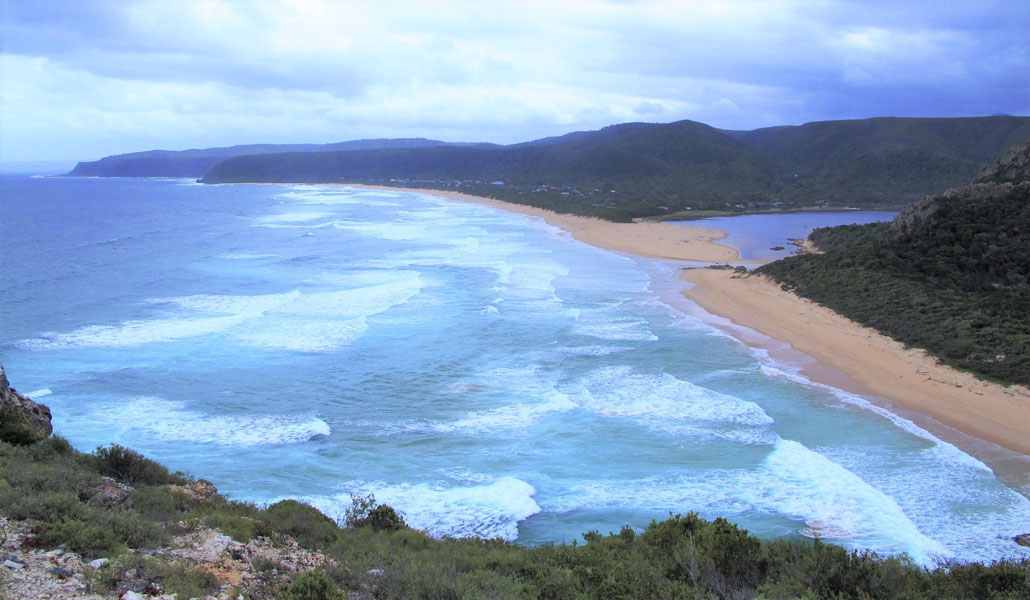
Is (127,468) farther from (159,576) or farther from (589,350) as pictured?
(589,350)

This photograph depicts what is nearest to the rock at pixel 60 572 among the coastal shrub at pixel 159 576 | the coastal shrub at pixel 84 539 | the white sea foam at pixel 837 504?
the coastal shrub at pixel 159 576

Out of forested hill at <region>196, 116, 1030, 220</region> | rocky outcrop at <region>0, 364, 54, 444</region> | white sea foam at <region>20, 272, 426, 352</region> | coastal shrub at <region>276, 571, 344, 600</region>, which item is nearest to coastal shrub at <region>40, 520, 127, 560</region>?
coastal shrub at <region>276, 571, 344, 600</region>

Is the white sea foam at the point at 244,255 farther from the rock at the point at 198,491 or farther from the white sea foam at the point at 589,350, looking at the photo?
the rock at the point at 198,491

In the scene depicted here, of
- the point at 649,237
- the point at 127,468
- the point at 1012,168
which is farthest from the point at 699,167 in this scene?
the point at 127,468

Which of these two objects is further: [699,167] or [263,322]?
[699,167]

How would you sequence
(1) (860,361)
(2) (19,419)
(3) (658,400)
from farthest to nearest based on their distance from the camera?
(1) (860,361) < (3) (658,400) < (2) (19,419)

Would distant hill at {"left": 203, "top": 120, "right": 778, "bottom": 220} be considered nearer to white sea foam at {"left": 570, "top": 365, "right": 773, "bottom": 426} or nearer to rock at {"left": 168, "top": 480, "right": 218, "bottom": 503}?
white sea foam at {"left": 570, "top": 365, "right": 773, "bottom": 426}
